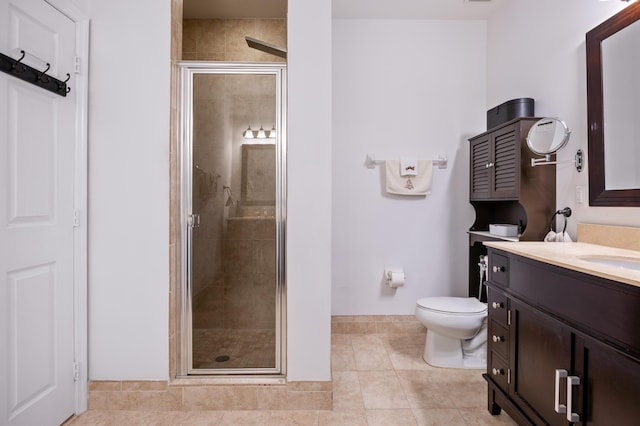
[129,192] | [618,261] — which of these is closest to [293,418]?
[129,192]

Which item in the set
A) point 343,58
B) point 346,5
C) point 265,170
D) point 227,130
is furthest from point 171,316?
point 346,5

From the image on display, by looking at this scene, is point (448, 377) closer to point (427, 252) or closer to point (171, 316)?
point (427, 252)

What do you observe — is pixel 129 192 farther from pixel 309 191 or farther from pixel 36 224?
pixel 309 191

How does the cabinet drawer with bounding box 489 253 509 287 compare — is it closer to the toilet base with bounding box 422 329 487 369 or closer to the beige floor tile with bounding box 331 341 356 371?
the toilet base with bounding box 422 329 487 369

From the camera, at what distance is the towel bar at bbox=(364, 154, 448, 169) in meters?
2.95

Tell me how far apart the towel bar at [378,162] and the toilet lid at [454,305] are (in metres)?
1.17

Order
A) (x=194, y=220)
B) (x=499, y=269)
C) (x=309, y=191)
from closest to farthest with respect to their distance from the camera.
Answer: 1. (x=499, y=269)
2. (x=309, y=191)
3. (x=194, y=220)

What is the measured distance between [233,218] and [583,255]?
5.64 feet

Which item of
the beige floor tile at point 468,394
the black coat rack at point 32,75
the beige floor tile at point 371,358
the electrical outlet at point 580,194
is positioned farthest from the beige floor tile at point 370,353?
the black coat rack at point 32,75

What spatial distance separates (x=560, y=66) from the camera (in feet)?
6.75

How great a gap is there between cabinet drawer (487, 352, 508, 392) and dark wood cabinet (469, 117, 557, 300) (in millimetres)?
779

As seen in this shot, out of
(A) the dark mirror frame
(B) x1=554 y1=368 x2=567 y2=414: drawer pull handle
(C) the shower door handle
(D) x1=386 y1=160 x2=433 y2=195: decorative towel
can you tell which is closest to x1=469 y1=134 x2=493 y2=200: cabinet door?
(D) x1=386 y1=160 x2=433 y2=195: decorative towel

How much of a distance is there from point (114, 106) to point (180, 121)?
1.14ft

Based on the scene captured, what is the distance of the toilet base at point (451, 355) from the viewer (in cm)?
239
